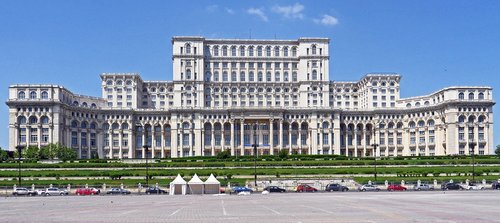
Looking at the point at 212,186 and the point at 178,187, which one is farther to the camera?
the point at 212,186

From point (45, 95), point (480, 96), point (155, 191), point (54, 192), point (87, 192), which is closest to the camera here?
point (54, 192)

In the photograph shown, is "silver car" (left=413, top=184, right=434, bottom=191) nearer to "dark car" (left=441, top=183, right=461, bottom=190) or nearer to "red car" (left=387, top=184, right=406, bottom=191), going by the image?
"dark car" (left=441, top=183, right=461, bottom=190)

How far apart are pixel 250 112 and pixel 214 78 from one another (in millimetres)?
19284

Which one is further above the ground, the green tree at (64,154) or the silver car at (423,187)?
the green tree at (64,154)

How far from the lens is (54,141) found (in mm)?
140875

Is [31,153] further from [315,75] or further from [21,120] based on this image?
[315,75]

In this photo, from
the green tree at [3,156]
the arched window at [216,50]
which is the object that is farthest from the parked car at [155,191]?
the arched window at [216,50]

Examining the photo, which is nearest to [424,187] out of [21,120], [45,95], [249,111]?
[249,111]

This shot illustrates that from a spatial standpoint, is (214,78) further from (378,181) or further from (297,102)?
(378,181)

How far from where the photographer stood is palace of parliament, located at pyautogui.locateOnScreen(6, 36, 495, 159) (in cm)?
14688

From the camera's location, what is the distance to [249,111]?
15538 cm

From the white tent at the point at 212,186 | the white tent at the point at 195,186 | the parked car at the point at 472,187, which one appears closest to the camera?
the white tent at the point at 195,186

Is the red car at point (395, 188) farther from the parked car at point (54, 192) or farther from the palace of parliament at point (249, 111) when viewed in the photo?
the palace of parliament at point (249, 111)

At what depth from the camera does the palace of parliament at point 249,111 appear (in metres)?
147
